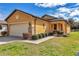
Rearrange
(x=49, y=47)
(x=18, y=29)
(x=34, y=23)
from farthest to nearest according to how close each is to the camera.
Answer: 1. (x=18, y=29)
2. (x=34, y=23)
3. (x=49, y=47)

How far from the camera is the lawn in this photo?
569 centimetres

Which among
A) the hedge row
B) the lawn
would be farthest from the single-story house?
the hedge row

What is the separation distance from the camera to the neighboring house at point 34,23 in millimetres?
5952

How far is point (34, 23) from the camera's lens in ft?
19.7

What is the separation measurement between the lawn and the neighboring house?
280 mm

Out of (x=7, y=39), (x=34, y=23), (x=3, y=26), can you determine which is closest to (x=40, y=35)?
(x=34, y=23)

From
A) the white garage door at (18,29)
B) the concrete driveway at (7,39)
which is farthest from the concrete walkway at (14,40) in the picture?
the white garage door at (18,29)

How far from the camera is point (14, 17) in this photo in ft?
19.7

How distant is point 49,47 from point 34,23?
2.54 ft

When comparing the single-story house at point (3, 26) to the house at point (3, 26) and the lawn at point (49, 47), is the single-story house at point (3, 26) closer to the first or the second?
the house at point (3, 26)

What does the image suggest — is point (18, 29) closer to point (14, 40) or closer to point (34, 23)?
point (14, 40)

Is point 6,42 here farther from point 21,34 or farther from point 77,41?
point 77,41

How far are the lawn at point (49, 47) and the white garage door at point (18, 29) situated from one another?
1.16ft

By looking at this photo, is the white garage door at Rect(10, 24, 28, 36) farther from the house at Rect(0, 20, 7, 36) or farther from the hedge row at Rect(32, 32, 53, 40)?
the hedge row at Rect(32, 32, 53, 40)
